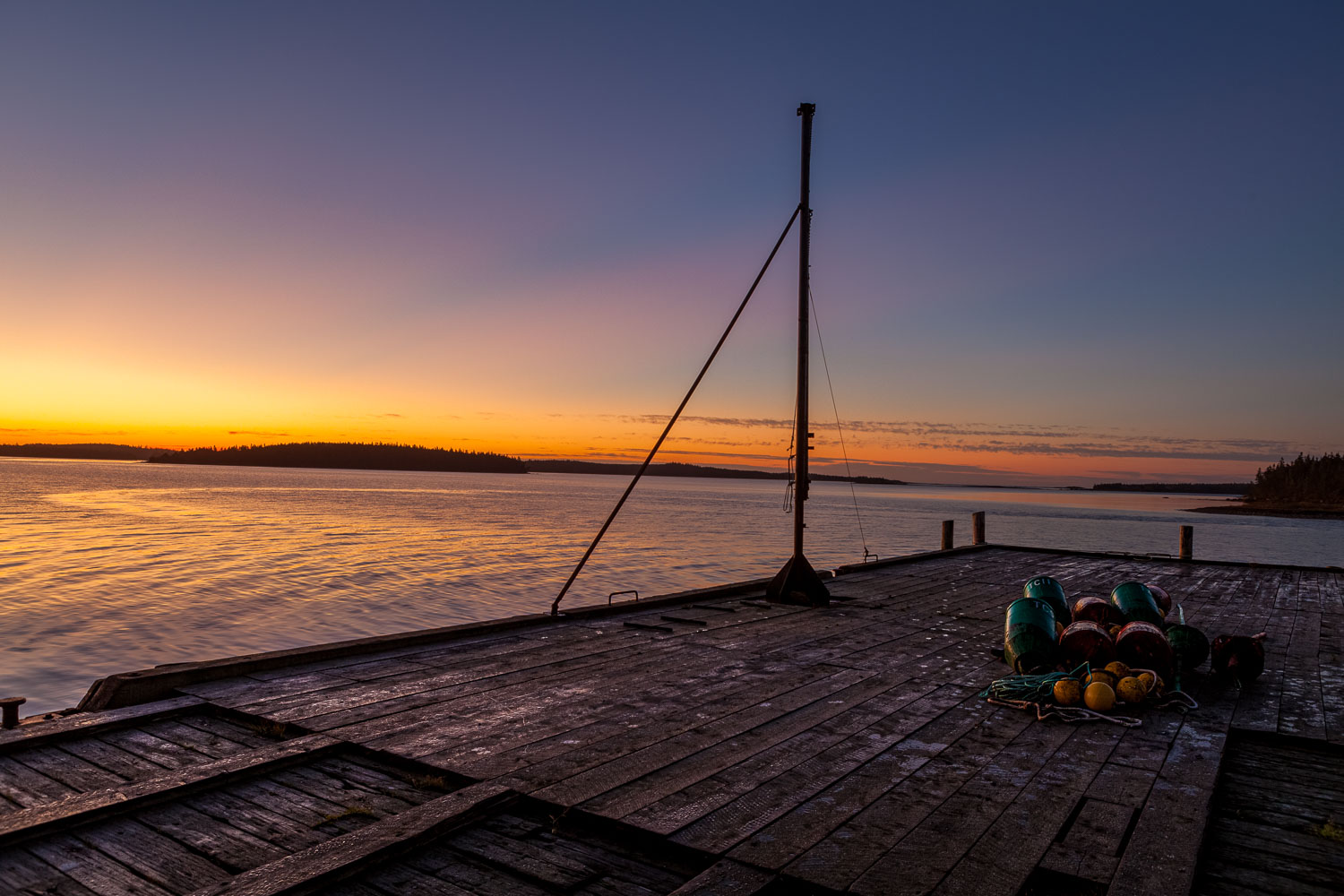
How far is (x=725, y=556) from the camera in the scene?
2948 cm

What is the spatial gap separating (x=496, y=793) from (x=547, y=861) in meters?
0.58

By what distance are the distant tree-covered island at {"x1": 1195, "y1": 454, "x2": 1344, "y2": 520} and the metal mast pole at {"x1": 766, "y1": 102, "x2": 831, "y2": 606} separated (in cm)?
12035

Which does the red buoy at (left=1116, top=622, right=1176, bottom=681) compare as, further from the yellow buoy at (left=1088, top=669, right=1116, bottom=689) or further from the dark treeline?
the dark treeline

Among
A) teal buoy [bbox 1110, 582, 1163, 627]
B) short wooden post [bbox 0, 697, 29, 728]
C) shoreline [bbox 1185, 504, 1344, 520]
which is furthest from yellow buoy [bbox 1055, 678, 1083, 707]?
shoreline [bbox 1185, 504, 1344, 520]

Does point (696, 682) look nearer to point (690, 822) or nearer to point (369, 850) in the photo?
point (690, 822)

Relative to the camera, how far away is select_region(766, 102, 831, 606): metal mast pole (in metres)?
9.73

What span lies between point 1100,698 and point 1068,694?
0.20 metres

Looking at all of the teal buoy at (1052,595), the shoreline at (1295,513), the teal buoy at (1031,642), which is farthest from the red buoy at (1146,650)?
the shoreline at (1295,513)

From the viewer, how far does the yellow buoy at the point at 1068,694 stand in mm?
5445

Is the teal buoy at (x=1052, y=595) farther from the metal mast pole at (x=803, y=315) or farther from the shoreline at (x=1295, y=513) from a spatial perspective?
the shoreline at (x=1295, y=513)

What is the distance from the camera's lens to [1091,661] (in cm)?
602

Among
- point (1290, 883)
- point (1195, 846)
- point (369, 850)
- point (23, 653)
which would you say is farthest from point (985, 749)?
point (23, 653)

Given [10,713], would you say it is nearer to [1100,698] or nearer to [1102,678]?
[1100,698]

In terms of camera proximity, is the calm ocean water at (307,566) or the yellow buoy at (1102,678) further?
the calm ocean water at (307,566)
